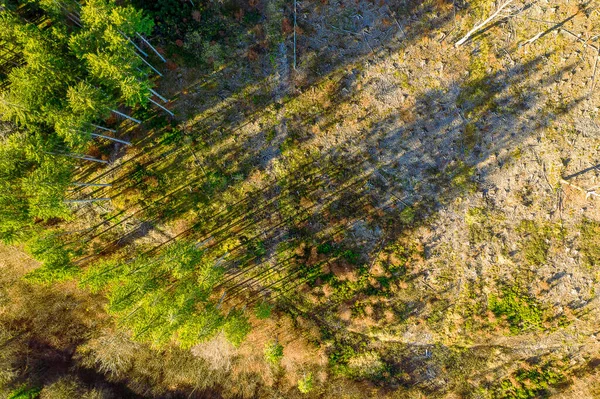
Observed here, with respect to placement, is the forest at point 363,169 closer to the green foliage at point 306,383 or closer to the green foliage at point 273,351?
the green foliage at point 273,351

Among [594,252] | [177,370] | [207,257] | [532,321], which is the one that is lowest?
[177,370]

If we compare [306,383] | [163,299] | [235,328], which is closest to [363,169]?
[235,328]

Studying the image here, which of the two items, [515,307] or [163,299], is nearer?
[163,299]

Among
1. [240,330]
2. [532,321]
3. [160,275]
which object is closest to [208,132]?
[160,275]

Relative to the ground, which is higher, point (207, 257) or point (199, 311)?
point (207, 257)

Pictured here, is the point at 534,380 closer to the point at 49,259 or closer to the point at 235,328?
the point at 235,328

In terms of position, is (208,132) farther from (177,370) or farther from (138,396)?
(138,396)

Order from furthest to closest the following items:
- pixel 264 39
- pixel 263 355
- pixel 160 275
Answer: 1. pixel 263 355
2. pixel 264 39
3. pixel 160 275
